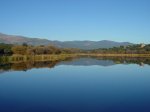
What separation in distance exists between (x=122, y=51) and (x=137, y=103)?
360 feet

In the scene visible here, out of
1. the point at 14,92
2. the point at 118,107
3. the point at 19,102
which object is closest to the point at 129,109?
the point at 118,107

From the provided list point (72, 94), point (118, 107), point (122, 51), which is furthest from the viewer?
point (122, 51)

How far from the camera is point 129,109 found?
32.9ft

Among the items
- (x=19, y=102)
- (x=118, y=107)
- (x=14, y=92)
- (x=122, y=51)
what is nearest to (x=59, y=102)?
(x=19, y=102)

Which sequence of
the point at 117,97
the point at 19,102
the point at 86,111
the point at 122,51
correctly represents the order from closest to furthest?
the point at 86,111
the point at 19,102
the point at 117,97
the point at 122,51

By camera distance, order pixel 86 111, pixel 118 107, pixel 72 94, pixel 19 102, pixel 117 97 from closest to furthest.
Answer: pixel 86 111 → pixel 118 107 → pixel 19 102 → pixel 117 97 → pixel 72 94

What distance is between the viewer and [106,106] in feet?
34.5

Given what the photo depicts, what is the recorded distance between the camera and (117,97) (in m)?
12.5

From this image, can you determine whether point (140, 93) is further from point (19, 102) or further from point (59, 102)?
point (19, 102)

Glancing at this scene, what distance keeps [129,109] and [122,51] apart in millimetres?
110902

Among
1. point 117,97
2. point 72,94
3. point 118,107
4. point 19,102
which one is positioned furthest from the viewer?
point 72,94

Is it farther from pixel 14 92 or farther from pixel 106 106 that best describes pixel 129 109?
pixel 14 92

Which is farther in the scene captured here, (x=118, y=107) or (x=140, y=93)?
(x=140, y=93)

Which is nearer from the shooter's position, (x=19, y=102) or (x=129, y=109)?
(x=129, y=109)
